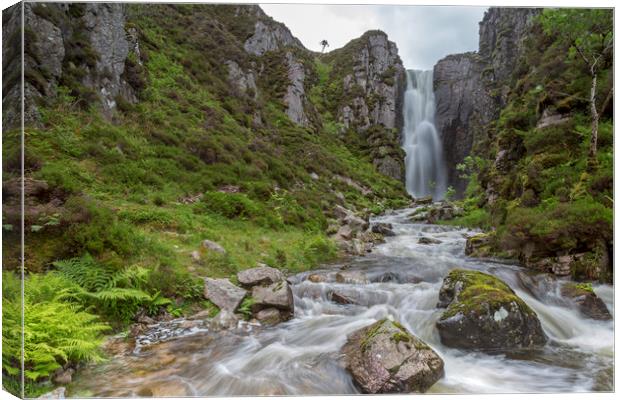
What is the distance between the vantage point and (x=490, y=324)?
13.9 feet

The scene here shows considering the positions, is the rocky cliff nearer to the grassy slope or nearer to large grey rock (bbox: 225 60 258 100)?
large grey rock (bbox: 225 60 258 100)

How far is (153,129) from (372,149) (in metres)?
27.8

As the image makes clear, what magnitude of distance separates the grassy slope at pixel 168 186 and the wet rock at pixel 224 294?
17cm

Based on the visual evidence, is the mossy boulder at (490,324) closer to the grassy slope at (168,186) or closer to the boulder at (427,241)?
the grassy slope at (168,186)

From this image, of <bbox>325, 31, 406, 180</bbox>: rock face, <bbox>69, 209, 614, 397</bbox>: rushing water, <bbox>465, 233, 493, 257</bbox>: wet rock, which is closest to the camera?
<bbox>69, 209, 614, 397</bbox>: rushing water

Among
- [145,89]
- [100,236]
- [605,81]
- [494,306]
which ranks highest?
[145,89]

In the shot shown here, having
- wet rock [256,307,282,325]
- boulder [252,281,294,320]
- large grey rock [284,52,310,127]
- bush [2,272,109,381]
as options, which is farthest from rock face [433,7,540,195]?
bush [2,272,109,381]

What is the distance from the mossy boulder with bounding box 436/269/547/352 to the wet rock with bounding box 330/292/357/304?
1685 mm

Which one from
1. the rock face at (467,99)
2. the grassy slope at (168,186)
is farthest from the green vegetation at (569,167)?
the rock face at (467,99)

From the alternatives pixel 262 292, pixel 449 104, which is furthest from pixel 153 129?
pixel 449 104

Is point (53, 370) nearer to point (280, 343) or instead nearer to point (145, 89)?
point (280, 343)

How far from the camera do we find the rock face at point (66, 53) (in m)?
3.92

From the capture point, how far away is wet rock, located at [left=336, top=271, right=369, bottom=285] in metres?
6.89

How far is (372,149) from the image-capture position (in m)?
38.1
